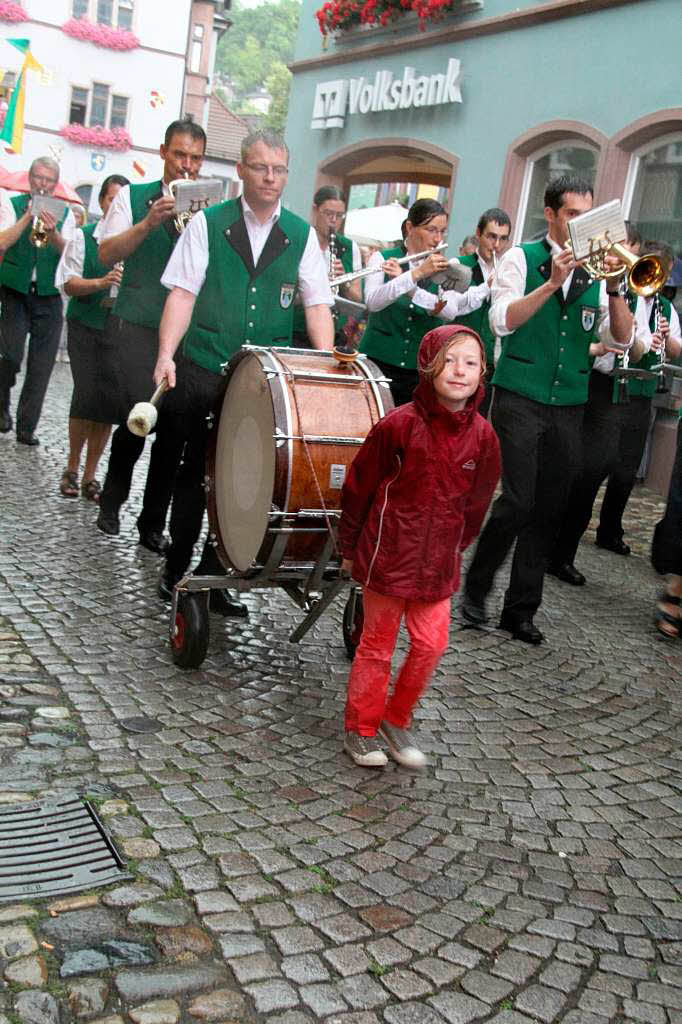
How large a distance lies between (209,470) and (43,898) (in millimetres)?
2191

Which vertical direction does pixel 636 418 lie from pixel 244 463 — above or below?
above

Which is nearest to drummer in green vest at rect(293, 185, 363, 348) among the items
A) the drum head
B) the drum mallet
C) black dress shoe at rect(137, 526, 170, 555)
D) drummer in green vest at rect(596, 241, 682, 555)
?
drummer in green vest at rect(596, 241, 682, 555)

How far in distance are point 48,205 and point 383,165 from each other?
9.85 metres

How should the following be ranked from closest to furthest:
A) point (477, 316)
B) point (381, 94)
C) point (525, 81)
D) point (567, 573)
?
point (567, 573) → point (477, 316) → point (525, 81) → point (381, 94)

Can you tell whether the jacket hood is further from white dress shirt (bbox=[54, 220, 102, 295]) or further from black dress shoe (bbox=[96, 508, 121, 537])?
white dress shirt (bbox=[54, 220, 102, 295])

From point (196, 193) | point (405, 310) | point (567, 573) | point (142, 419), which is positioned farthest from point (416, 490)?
point (567, 573)

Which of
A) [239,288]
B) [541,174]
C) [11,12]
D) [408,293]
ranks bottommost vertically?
[239,288]

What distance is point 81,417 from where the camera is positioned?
24.0 ft

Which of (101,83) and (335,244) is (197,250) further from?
(101,83)

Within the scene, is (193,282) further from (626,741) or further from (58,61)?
(58,61)

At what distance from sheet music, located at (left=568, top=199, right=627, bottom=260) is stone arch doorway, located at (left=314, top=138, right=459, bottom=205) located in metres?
10.5

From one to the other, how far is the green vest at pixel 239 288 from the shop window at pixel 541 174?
857cm

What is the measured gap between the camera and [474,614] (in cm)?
567

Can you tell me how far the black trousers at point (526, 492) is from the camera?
540cm
